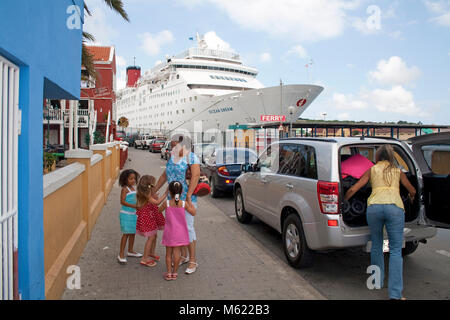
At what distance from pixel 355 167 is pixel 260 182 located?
5.73ft

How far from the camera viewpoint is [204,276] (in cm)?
433

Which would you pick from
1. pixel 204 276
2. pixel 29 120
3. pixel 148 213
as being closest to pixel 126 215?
pixel 148 213

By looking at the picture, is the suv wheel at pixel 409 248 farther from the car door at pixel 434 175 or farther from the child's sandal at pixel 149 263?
the child's sandal at pixel 149 263

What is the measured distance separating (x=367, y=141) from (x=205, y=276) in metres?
2.66

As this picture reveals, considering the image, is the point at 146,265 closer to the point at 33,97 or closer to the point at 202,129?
the point at 33,97

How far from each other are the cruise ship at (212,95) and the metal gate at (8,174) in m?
23.5

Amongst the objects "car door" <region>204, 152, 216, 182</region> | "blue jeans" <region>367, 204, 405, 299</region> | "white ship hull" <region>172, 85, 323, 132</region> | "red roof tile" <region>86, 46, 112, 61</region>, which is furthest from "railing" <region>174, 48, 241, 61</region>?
"blue jeans" <region>367, 204, 405, 299</region>

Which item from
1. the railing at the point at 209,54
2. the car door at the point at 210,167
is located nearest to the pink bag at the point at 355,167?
the car door at the point at 210,167

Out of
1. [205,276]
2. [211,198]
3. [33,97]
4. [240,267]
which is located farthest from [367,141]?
[211,198]

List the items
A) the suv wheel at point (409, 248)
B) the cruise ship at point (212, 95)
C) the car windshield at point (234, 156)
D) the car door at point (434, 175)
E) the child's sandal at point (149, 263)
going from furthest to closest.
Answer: the cruise ship at point (212, 95) < the car windshield at point (234, 156) < the suv wheel at point (409, 248) < the child's sandal at point (149, 263) < the car door at point (434, 175)

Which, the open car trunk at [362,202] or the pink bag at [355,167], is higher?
the pink bag at [355,167]

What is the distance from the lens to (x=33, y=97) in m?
2.90

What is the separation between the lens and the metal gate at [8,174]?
244cm
